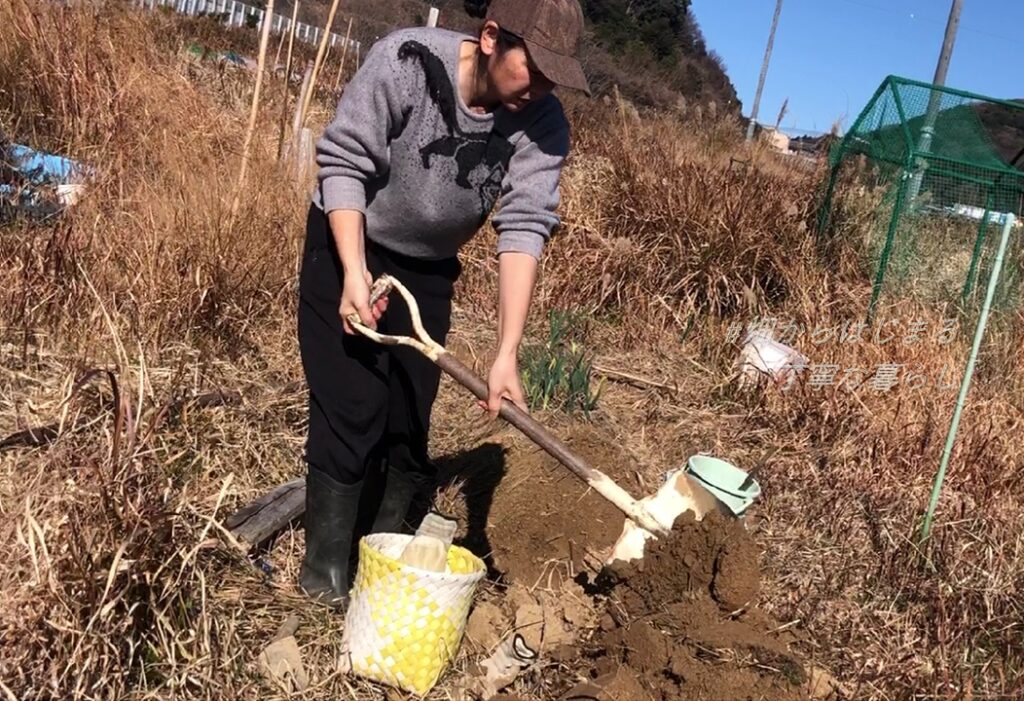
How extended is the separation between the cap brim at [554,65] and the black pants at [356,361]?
2.21 feet

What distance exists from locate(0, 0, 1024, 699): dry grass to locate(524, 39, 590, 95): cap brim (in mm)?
A: 1171

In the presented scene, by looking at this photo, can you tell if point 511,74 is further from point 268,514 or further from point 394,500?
point 268,514

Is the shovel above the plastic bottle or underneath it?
above

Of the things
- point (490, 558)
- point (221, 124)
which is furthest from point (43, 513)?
point (221, 124)

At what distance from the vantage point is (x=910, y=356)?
15.8 ft

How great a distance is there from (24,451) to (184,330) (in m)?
1.21

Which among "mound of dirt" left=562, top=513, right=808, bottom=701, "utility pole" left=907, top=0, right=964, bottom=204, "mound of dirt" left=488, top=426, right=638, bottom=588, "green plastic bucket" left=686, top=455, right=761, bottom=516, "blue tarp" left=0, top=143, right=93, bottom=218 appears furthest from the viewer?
"utility pole" left=907, top=0, right=964, bottom=204

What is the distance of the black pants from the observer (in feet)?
7.82

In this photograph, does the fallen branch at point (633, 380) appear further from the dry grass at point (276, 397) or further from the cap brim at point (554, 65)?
the cap brim at point (554, 65)

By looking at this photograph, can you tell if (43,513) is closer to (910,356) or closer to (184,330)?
(184,330)

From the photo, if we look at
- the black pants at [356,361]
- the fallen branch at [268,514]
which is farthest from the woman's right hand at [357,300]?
the fallen branch at [268,514]

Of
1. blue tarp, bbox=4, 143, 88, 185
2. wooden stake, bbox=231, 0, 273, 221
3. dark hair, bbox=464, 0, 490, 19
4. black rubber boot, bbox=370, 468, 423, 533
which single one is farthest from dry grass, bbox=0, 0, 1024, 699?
dark hair, bbox=464, 0, 490, 19

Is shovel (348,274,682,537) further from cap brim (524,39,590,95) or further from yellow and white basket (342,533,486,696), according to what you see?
cap brim (524,39,590,95)

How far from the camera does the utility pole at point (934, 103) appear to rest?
577cm
